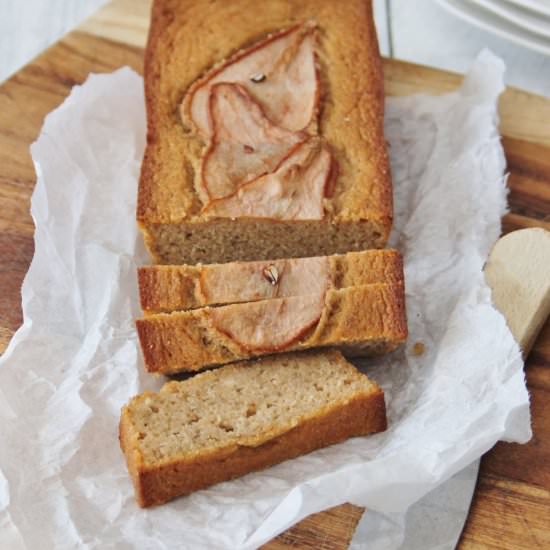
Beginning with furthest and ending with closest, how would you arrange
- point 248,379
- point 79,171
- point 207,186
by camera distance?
1. point 79,171
2. point 207,186
3. point 248,379

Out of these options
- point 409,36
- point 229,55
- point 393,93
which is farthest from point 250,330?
point 409,36

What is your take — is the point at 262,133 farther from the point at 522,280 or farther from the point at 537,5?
the point at 537,5

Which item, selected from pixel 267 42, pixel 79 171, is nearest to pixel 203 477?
pixel 79 171

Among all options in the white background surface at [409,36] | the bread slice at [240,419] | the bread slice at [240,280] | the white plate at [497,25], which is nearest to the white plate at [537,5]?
the white plate at [497,25]

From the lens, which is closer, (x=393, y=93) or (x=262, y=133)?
(x=262, y=133)

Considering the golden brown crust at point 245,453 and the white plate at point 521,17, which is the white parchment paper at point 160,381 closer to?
the golden brown crust at point 245,453

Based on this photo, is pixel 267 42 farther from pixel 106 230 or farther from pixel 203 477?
pixel 203 477

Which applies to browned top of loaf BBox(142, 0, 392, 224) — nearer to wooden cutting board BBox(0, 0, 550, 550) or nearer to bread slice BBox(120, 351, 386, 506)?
wooden cutting board BBox(0, 0, 550, 550)
